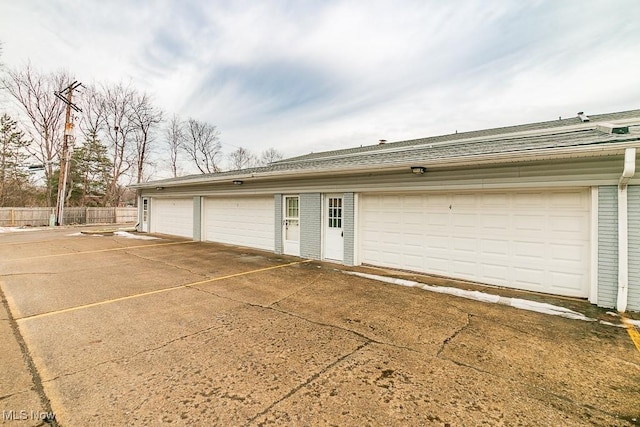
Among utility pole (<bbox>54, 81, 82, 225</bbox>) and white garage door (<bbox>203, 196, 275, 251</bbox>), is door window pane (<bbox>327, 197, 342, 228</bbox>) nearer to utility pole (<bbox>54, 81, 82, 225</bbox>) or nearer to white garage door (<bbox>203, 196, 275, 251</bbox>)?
white garage door (<bbox>203, 196, 275, 251</bbox>)

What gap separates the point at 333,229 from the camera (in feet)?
26.6

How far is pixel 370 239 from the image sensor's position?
746 cm

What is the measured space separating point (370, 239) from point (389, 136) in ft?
38.5

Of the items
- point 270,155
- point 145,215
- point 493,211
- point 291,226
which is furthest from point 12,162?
point 493,211

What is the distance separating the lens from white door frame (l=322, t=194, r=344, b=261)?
312 inches

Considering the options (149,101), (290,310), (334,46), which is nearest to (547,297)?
(290,310)

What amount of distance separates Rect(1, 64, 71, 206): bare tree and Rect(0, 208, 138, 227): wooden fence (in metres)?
4.06

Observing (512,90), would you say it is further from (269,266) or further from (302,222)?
(269,266)

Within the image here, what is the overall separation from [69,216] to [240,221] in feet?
65.7

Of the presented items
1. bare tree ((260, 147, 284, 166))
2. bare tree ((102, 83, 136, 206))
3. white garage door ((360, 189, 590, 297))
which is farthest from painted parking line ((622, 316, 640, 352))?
bare tree ((260, 147, 284, 166))

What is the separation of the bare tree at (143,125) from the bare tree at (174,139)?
2.56 m

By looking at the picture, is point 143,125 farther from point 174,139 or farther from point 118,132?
point 174,139

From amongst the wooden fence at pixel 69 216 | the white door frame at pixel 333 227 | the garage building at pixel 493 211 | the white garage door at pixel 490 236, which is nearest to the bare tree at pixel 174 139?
the wooden fence at pixel 69 216

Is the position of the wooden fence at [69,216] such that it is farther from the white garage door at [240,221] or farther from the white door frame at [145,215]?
the white garage door at [240,221]
